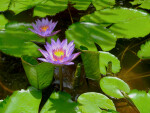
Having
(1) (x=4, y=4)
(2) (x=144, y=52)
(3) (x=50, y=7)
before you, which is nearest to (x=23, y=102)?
(2) (x=144, y=52)

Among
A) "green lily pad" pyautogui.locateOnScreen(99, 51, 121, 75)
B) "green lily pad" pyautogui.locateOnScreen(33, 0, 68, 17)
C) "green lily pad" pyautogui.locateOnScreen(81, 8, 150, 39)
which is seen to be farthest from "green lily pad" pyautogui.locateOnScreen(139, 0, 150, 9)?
"green lily pad" pyautogui.locateOnScreen(99, 51, 121, 75)

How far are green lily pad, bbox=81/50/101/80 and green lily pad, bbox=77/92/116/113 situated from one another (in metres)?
0.15

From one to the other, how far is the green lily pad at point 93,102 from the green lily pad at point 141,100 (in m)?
0.13

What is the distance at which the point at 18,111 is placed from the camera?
1.01m

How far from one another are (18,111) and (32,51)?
53cm

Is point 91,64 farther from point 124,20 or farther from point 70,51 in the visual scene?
point 124,20

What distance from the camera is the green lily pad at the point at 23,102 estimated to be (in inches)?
39.6

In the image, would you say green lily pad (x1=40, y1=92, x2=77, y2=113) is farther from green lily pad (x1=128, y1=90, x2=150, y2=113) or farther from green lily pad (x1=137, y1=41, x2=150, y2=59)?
green lily pad (x1=137, y1=41, x2=150, y2=59)

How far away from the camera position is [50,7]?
1896 mm

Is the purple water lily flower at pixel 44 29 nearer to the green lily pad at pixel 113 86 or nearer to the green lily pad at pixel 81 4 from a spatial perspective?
the green lily pad at pixel 113 86

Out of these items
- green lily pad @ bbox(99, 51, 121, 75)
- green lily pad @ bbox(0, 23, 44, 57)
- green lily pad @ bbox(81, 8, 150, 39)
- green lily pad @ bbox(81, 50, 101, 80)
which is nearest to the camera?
green lily pad @ bbox(81, 50, 101, 80)

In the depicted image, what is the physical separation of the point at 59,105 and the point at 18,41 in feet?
2.33

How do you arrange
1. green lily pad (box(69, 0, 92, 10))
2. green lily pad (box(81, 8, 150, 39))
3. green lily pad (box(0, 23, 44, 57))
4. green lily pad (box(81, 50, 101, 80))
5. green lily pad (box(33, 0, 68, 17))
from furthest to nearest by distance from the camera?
green lily pad (box(69, 0, 92, 10)) → green lily pad (box(33, 0, 68, 17)) → green lily pad (box(81, 8, 150, 39)) → green lily pad (box(0, 23, 44, 57)) → green lily pad (box(81, 50, 101, 80))

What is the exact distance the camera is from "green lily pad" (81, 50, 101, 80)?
1127mm
